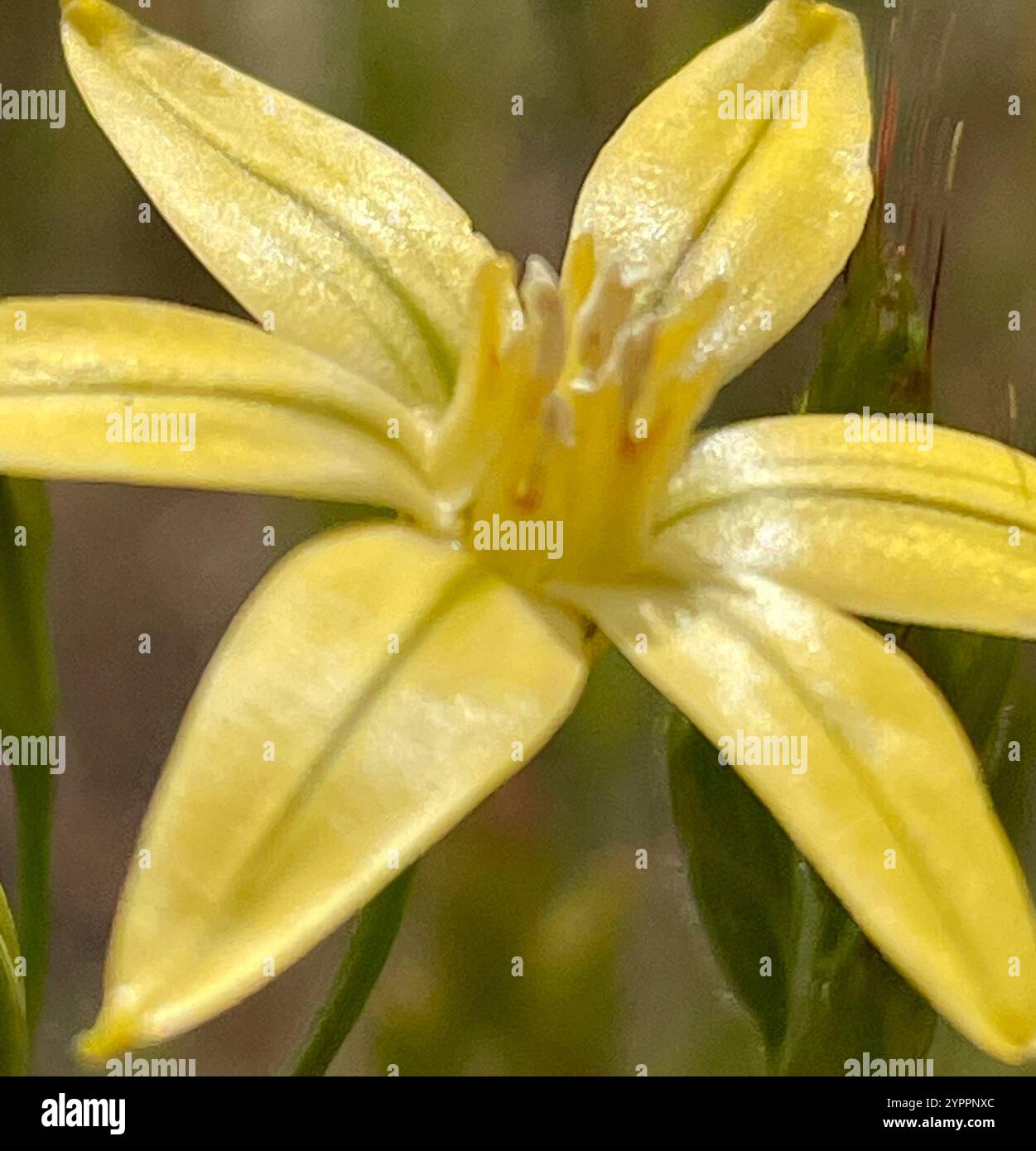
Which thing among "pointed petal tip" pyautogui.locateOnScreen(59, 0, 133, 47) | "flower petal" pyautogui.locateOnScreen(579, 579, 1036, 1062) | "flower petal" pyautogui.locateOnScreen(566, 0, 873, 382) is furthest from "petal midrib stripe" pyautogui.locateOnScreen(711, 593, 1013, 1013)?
"pointed petal tip" pyautogui.locateOnScreen(59, 0, 133, 47)

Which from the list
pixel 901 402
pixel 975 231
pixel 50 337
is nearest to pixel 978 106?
pixel 975 231

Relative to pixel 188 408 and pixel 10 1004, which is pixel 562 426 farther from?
pixel 10 1004

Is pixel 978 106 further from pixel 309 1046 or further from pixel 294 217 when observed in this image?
pixel 309 1046

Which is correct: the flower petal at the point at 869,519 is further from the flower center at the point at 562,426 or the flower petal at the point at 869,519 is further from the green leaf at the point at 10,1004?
the green leaf at the point at 10,1004

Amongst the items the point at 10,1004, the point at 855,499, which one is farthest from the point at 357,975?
the point at 855,499

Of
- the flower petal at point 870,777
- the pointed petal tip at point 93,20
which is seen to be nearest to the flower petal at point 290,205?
the pointed petal tip at point 93,20

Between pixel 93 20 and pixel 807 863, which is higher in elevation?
pixel 93 20

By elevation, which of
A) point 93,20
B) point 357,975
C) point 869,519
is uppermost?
point 93,20
